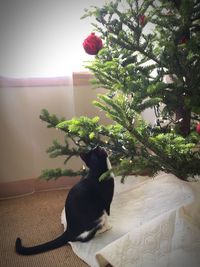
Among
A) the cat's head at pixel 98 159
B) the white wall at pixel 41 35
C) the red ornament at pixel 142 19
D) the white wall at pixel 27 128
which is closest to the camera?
the red ornament at pixel 142 19

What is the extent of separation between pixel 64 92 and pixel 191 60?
77cm

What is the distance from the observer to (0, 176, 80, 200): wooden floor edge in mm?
1385

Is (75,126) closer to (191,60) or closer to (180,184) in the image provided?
(191,60)

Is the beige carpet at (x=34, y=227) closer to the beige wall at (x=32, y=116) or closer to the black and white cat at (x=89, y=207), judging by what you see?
the black and white cat at (x=89, y=207)

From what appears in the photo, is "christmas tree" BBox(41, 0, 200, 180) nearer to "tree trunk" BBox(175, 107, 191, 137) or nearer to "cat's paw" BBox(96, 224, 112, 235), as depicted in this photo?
"tree trunk" BBox(175, 107, 191, 137)

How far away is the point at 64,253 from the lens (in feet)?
3.11

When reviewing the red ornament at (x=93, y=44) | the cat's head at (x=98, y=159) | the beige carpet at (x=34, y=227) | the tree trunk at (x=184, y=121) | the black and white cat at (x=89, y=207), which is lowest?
the beige carpet at (x=34, y=227)

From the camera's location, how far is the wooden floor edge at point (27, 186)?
1.38m

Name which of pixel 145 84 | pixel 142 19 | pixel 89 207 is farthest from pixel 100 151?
pixel 142 19

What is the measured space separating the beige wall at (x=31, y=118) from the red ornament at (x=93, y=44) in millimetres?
512

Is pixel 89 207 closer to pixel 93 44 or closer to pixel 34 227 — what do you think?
pixel 34 227

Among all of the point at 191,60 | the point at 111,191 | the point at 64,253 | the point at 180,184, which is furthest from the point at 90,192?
the point at 191,60

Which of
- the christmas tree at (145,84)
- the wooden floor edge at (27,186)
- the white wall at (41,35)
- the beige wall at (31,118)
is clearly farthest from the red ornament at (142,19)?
the wooden floor edge at (27,186)

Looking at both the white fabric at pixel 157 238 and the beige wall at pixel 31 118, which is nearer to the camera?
the white fabric at pixel 157 238
